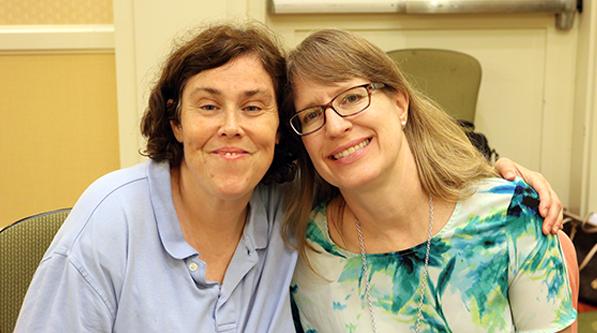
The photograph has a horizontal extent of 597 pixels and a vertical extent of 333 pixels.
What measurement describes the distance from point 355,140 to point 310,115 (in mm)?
146

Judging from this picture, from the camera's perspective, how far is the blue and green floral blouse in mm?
1275

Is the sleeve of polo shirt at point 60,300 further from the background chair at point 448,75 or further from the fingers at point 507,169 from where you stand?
the background chair at point 448,75

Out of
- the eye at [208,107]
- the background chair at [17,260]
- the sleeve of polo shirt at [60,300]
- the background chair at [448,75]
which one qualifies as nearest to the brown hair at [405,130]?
the eye at [208,107]

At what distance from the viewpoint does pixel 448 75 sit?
2.66 meters

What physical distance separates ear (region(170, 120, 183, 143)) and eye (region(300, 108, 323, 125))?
1.11 feet

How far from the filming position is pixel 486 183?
4.55 feet

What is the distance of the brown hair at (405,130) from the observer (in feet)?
4.32

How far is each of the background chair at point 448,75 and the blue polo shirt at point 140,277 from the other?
1.63 meters

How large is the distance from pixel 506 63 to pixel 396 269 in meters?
1.95

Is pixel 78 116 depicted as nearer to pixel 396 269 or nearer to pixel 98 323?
pixel 98 323

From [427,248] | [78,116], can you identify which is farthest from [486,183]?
[78,116]

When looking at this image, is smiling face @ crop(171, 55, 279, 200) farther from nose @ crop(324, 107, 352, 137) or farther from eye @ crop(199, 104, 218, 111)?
nose @ crop(324, 107, 352, 137)

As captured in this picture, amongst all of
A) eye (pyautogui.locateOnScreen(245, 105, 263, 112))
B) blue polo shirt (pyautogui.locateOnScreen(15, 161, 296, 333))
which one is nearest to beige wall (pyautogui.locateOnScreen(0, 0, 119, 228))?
blue polo shirt (pyautogui.locateOnScreen(15, 161, 296, 333))

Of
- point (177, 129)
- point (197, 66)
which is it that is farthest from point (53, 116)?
A: point (197, 66)
